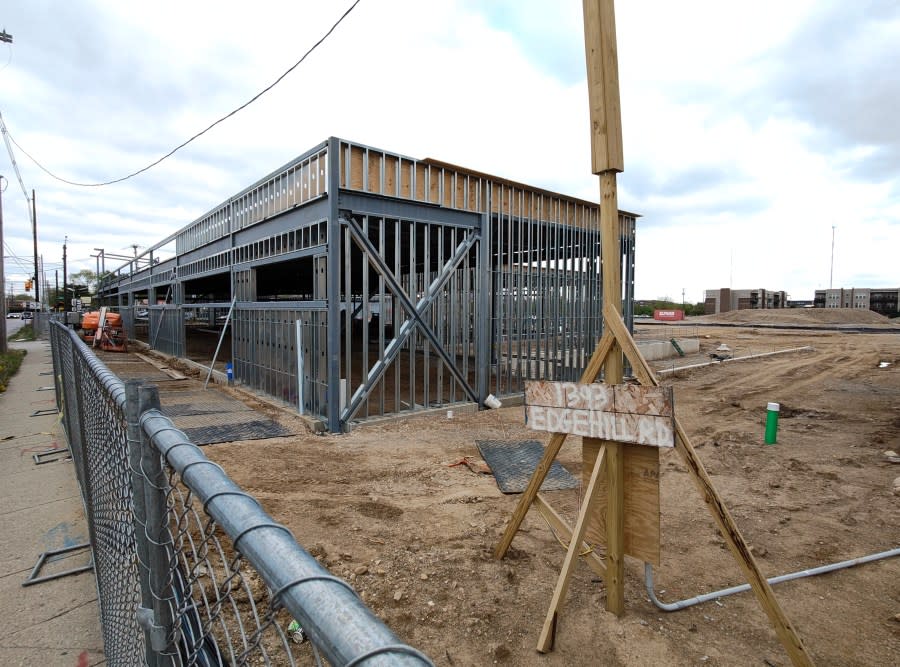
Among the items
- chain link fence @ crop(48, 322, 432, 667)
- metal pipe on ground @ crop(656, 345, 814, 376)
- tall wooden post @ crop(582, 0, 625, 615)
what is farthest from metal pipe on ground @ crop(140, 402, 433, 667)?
metal pipe on ground @ crop(656, 345, 814, 376)

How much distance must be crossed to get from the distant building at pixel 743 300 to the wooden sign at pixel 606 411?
6815 cm

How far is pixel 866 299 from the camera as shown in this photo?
64188mm

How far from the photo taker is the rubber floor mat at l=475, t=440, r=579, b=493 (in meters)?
6.07

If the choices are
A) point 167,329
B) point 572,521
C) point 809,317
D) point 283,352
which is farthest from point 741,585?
point 809,317

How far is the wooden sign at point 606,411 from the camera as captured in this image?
10.3 feet

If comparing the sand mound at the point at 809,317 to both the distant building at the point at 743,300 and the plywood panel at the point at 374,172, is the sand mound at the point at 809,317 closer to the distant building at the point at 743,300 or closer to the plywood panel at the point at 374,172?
the distant building at the point at 743,300

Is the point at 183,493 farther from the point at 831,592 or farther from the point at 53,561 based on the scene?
the point at 831,592

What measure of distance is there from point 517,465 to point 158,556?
573 cm

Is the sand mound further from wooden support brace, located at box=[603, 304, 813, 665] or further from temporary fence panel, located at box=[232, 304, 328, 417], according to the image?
wooden support brace, located at box=[603, 304, 813, 665]

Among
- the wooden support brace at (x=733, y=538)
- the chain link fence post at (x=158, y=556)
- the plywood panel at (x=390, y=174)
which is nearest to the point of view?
the chain link fence post at (x=158, y=556)

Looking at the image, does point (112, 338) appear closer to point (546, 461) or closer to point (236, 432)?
point (236, 432)

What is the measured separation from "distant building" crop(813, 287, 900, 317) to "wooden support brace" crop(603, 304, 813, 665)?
7697 cm

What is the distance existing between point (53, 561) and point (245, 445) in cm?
364

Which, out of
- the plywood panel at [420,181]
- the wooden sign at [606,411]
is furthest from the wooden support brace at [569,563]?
the plywood panel at [420,181]
